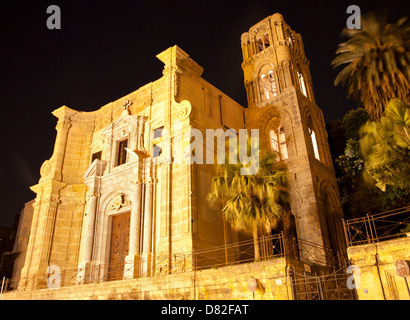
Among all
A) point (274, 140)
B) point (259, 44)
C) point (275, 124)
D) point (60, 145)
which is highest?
point (259, 44)

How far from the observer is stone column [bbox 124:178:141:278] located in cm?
1903

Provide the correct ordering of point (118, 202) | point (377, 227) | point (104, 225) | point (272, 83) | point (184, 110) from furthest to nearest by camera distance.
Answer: point (272, 83) → point (104, 225) → point (118, 202) → point (377, 227) → point (184, 110)

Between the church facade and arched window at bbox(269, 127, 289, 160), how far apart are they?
79 millimetres

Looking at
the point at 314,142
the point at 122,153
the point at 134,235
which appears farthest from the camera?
the point at 314,142

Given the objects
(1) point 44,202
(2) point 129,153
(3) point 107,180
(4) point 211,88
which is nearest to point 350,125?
(4) point 211,88

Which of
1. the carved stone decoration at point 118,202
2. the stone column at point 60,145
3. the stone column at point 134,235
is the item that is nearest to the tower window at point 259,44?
the stone column at point 134,235

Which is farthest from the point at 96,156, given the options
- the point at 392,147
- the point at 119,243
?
the point at 392,147

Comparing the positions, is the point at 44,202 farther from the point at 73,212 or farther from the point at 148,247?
the point at 148,247

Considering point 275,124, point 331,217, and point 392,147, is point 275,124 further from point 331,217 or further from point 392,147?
Result: point 392,147

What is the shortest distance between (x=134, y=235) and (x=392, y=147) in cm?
1379

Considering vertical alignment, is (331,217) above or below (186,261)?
above

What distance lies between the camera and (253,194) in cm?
1662

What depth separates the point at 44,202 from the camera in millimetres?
24953

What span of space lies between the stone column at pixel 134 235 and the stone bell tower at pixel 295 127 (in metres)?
8.27
